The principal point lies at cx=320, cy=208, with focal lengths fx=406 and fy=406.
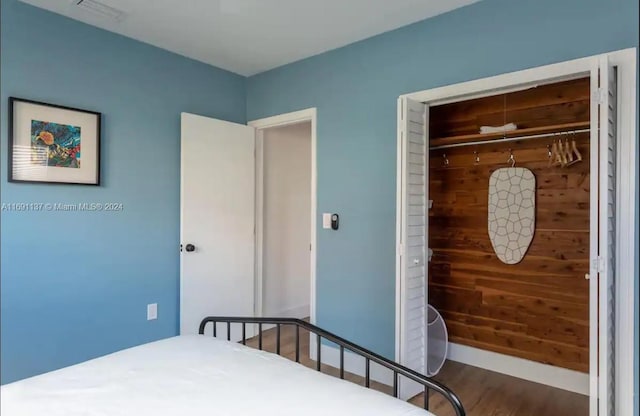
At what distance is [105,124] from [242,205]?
3.78 ft

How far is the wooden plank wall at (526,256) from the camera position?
8.50 feet

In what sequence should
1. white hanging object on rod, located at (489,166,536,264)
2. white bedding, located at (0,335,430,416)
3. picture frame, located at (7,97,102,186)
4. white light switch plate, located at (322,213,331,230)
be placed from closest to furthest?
white bedding, located at (0,335,430,416), picture frame, located at (7,97,102,186), white hanging object on rod, located at (489,166,536,264), white light switch plate, located at (322,213,331,230)

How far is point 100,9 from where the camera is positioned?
228cm

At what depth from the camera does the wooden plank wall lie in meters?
2.59

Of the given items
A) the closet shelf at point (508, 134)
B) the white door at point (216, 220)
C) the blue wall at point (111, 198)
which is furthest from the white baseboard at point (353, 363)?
the closet shelf at point (508, 134)

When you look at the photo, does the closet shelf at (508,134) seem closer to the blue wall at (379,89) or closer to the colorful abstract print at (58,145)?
the blue wall at (379,89)

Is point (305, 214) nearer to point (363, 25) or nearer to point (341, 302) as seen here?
point (341, 302)

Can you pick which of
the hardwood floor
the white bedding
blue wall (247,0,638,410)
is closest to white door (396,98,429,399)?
blue wall (247,0,638,410)

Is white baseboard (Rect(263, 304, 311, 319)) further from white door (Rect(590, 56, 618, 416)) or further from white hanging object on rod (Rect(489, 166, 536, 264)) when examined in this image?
white door (Rect(590, 56, 618, 416))

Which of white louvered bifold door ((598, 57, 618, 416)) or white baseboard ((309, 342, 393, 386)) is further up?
white louvered bifold door ((598, 57, 618, 416))

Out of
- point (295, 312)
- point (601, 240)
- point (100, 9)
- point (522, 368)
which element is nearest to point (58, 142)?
point (100, 9)

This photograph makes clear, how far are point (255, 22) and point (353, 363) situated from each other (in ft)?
7.61

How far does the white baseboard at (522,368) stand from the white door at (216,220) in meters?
1.71

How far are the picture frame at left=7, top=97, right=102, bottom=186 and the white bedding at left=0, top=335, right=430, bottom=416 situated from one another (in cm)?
109
